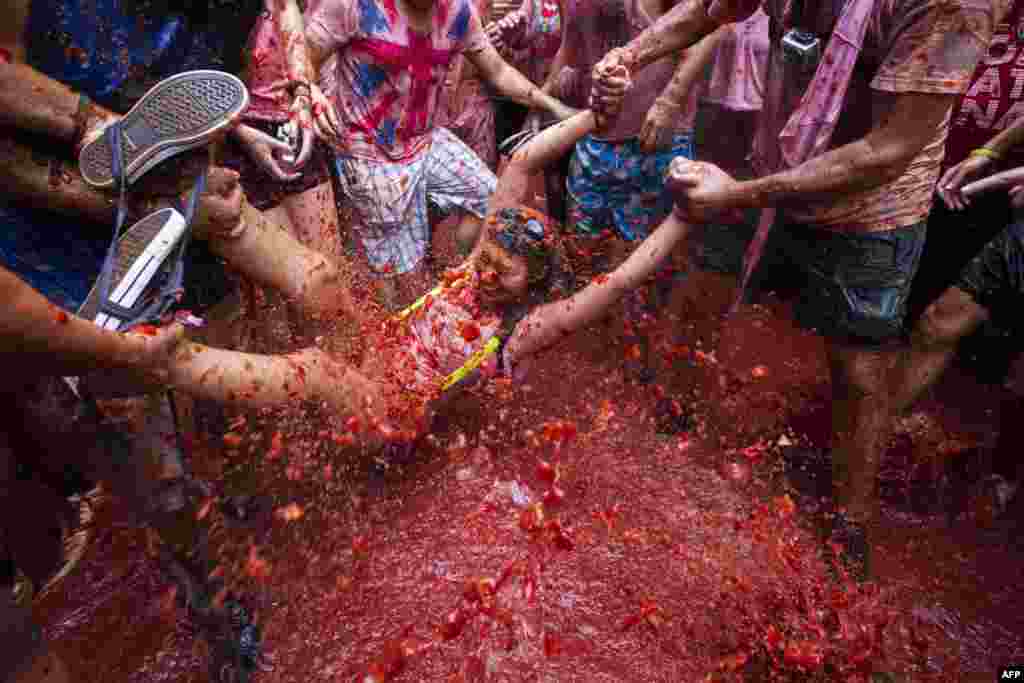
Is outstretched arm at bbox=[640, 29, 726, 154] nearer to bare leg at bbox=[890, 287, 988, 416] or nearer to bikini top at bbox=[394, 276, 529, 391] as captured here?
bikini top at bbox=[394, 276, 529, 391]

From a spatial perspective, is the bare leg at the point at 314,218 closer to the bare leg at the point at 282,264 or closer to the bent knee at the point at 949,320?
the bare leg at the point at 282,264

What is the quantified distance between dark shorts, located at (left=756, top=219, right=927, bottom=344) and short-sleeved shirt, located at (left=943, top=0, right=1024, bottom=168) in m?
1.12

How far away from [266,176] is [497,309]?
1.19 meters

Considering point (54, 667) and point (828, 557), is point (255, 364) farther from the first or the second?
point (828, 557)

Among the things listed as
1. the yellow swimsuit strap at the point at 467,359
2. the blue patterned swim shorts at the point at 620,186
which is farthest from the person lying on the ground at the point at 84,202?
the blue patterned swim shorts at the point at 620,186

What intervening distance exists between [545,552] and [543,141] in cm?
171

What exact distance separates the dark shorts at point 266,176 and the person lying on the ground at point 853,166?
53.5 inches

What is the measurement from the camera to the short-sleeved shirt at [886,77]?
160cm

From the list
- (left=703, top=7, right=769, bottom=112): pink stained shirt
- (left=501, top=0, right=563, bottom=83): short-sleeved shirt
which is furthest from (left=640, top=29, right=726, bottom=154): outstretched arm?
(left=501, top=0, right=563, bottom=83): short-sleeved shirt

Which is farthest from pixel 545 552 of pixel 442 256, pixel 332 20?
pixel 332 20

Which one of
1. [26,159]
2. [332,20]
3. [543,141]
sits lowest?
[543,141]

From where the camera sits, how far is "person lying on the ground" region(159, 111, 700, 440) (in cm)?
226

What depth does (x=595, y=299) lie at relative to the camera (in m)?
2.30

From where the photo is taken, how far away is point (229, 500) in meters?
2.21
